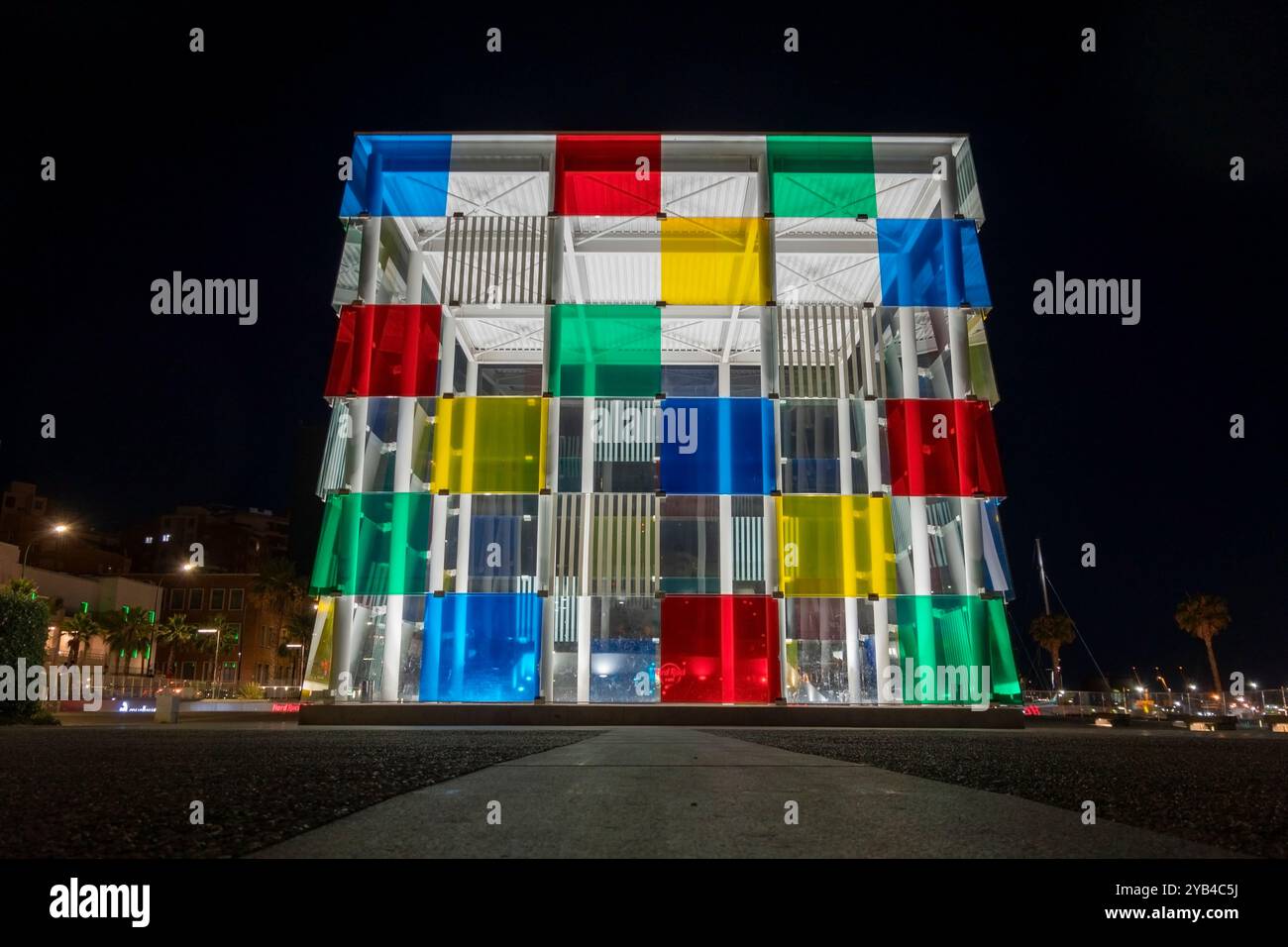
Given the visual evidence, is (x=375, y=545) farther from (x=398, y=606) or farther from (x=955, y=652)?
(x=955, y=652)

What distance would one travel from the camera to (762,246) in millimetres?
21109

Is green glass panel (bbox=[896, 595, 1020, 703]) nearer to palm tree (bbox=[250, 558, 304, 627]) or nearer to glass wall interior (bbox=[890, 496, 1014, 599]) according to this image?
glass wall interior (bbox=[890, 496, 1014, 599])

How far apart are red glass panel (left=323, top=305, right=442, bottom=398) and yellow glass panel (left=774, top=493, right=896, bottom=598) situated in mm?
9246

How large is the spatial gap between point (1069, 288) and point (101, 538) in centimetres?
10239

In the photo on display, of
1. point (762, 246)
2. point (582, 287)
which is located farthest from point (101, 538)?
point (762, 246)

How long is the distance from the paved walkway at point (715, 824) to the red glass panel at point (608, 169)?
63.6 feet

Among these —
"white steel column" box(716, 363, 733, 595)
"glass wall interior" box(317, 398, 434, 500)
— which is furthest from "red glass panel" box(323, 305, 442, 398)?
"white steel column" box(716, 363, 733, 595)

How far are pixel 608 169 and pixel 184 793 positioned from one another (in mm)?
20273

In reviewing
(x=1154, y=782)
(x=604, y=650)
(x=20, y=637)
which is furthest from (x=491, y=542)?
(x=1154, y=782)

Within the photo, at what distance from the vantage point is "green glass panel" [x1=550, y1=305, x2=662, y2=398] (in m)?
21.8

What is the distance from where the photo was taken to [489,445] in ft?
67.2
